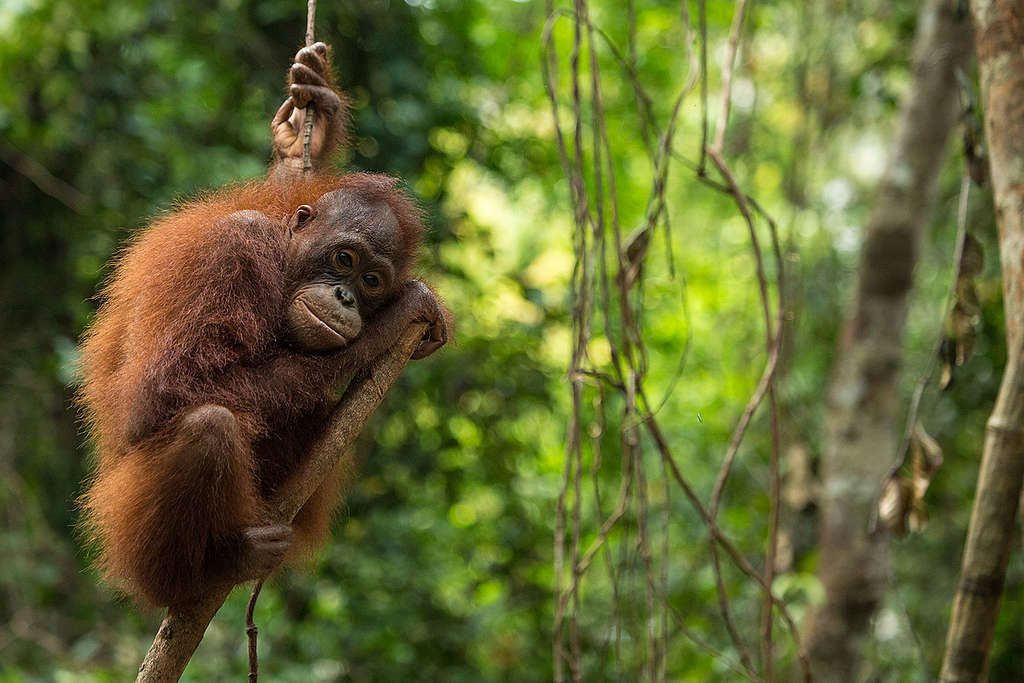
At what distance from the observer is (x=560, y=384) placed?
15.4ft

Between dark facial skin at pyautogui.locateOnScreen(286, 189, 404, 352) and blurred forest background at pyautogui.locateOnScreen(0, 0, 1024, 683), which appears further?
blurred forest background at pyautogui.locateOnScreen(0, 0, 1024, 683)

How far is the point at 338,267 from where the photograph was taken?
84.2 inches

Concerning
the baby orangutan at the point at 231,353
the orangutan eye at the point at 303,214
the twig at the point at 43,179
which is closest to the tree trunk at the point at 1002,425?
the baby orangutan at the point at 231,353

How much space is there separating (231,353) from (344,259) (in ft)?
1.08

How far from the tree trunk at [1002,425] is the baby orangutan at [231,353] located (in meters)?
1.20

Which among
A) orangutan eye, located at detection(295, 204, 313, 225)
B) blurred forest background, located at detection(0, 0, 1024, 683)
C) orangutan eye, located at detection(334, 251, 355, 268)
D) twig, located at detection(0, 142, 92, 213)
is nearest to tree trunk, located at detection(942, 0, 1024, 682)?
orangutan eye, located at detection(334, 251, 355, 268)

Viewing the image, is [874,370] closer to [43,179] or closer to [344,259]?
[344,259]

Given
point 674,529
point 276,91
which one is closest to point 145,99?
point 276,91

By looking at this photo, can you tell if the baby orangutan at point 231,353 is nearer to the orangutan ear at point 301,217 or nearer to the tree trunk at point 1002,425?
the orangutan ear at point 301,217

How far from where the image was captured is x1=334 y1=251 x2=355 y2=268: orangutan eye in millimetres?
2135

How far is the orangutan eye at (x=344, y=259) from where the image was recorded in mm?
2135

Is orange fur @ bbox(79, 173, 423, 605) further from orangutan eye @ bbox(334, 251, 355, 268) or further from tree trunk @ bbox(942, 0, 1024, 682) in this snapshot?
tree trunk @ bbox(942, 0, 1024, 682)

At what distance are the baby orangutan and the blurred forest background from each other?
63.6 inches

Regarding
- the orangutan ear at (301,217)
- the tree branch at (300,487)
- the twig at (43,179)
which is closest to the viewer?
the tree branch at (300,487)
